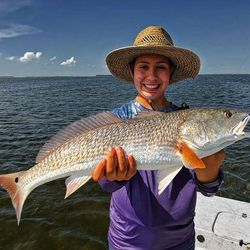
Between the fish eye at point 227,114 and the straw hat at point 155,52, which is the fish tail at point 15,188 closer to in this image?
the straw hat at point 155,52

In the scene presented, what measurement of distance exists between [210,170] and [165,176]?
0.47 meters

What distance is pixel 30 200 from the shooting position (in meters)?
8.96

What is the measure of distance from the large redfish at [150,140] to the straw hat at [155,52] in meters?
0.80

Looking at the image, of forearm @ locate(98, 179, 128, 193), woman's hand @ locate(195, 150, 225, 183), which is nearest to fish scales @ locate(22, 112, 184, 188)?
forearm @ locate(98, 179, 128, 193)

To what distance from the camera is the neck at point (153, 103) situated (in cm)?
383

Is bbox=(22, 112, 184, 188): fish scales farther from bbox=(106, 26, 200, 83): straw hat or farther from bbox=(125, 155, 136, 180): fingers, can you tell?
bbox=(106, 26, 200, 83): straw hat

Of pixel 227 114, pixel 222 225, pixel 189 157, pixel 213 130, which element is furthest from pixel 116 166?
pixel 222 225

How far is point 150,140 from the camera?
3.38 meters

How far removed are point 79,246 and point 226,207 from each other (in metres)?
3.20

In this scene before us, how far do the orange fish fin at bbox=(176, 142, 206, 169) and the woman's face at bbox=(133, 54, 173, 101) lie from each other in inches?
30.4

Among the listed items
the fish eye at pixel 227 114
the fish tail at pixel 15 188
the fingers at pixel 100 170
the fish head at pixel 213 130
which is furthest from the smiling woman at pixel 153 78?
the fish tail at pixel 15 188

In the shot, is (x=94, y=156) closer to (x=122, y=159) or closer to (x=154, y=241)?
(x=122, y=159)

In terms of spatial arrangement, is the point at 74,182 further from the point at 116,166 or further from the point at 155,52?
the point at 155,52

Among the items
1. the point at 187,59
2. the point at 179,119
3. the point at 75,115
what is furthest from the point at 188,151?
the point at 75,115
